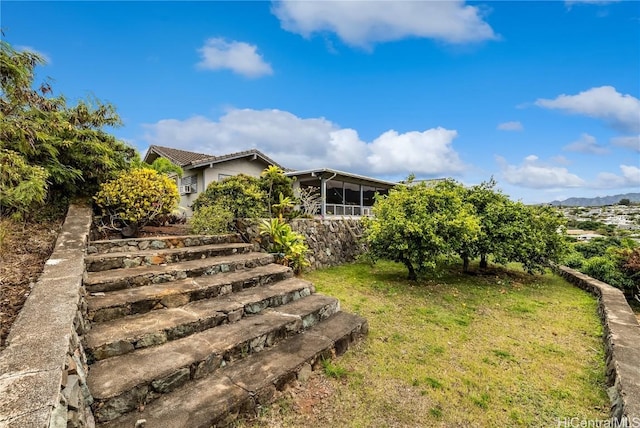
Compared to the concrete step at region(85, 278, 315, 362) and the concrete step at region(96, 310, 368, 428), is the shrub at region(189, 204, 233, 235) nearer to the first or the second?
the concrete step at region(85, 278, 315, 362)

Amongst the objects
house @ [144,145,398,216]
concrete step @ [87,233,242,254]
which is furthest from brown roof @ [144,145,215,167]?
concrete step @ [87,233,242,254]

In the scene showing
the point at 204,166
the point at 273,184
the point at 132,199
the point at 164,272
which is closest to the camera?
the point at 164,272

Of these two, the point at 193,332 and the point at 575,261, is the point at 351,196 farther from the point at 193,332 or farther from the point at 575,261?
the point at 193,332

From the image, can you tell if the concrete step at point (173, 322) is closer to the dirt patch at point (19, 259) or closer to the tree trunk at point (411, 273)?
the dirt patch at point (19, 259)

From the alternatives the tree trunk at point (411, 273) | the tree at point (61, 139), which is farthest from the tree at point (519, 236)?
the tree at point (61, 139)

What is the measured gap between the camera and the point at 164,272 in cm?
387

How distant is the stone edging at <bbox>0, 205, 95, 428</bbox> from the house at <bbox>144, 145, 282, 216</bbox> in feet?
37.2

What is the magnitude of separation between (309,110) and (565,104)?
36.5 ft

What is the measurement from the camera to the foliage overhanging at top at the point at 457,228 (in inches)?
252

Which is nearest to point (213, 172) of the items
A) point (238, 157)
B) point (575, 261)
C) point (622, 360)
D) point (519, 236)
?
point (238, 157)

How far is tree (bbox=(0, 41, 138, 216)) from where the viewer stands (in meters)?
3.55

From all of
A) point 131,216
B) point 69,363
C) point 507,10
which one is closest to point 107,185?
point 131,216

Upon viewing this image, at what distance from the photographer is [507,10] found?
816 centimetres

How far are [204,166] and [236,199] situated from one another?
317 inches
